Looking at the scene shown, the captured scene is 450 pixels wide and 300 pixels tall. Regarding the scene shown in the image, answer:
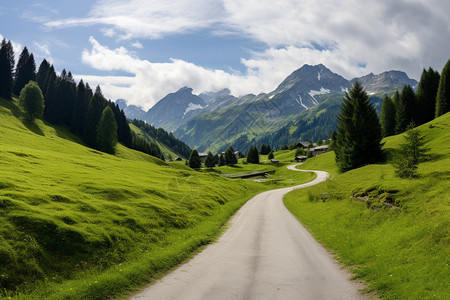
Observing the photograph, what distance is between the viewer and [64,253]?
15.3 meters

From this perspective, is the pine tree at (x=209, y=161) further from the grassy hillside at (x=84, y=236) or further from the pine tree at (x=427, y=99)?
the grassy hillside at (x=84, y=236)

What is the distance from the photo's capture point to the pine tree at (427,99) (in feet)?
319

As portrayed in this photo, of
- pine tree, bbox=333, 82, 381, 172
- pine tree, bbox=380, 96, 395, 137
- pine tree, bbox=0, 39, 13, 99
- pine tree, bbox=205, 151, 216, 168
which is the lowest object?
pine tree, bbox=205, 151, 216, 168

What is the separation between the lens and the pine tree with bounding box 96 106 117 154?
10800 cm

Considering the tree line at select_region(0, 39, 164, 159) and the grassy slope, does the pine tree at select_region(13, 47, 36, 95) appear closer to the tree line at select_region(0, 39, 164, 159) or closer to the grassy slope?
the tree line at select_region(0, 39, 164, 159)

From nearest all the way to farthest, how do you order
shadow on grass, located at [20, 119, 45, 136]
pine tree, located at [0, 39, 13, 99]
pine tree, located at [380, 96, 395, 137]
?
shadow on grass, located at [20, 119, 45, 136] → pine tree, located at [380, 96, 395, 137] → pine tree, located at [0, 39, 13, 99]

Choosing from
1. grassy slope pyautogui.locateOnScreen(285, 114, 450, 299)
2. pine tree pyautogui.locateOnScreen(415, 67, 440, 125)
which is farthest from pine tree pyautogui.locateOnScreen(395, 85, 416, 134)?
grassy slope pyautogui.locateOnScreen(285, 114, 450, 299)

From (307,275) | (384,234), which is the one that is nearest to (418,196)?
(384,234)

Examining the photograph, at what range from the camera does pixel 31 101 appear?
9625 cm

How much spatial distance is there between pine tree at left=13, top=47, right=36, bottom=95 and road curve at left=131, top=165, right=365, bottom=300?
14236 centimetres

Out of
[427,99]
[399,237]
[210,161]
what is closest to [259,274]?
[399,237]

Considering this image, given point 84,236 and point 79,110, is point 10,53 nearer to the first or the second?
point 79,110

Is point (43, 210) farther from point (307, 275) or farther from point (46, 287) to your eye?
point (307, 275)

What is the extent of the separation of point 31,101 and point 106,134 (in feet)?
87.0
